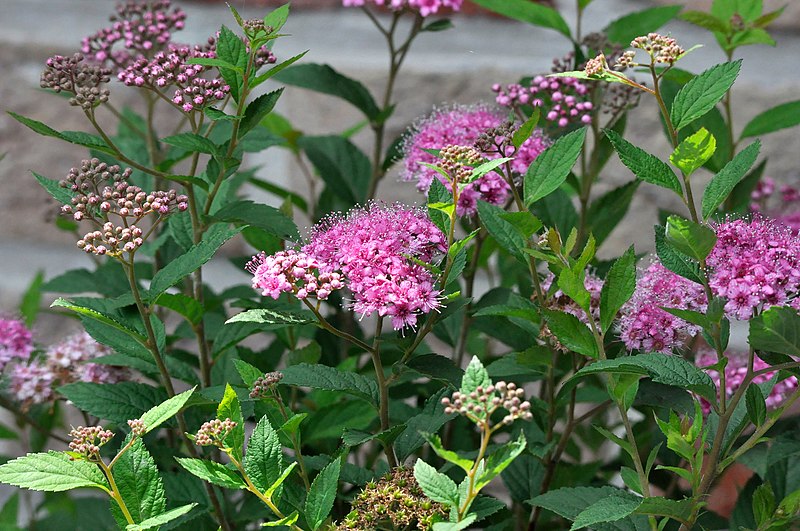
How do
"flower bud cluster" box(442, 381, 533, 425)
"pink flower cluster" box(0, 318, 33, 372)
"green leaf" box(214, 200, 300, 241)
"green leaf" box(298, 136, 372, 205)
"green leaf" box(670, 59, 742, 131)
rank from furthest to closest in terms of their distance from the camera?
"green leaf" box(298, 136, 372, 205) → "pink flower cluster" box(0, 318, 33, 372) → "green leaf" box(214, 200, 300, 241) → "green leaf" box(670, 59, 742, 131) → "flower bud cluster" box(442, 381, 533, 425)

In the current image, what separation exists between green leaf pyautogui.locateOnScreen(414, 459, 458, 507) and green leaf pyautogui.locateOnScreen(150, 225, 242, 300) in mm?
193

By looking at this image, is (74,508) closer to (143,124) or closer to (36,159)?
(143,124)

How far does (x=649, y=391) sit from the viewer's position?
2.22 feet

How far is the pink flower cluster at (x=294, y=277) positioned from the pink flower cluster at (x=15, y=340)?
0.34 metres

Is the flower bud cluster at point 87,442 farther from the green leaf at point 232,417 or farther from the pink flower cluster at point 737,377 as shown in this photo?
the pink flower cluster at point 737,377

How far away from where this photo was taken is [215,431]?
531mm

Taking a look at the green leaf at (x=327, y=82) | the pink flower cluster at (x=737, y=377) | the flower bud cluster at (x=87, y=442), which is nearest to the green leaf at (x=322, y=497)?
Result: the flower bud cluster at (x=87, y=442)

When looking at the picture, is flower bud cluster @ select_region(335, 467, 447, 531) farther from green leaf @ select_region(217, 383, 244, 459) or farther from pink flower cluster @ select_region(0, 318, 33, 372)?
pink flower cluster @ select_region(0, 318, 33, 372)

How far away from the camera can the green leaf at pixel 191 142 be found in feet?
2.20

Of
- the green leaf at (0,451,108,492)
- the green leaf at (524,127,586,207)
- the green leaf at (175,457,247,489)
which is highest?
the green leaf at (524,127,586,207)

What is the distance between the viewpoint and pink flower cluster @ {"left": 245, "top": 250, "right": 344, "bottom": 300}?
0.59 meters

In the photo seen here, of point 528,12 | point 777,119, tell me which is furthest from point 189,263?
point 777,119

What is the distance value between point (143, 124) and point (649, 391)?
681mm

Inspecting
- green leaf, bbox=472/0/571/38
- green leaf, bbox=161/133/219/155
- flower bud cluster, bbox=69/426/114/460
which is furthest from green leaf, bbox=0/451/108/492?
green leaf, bbox=472/0/571/38
